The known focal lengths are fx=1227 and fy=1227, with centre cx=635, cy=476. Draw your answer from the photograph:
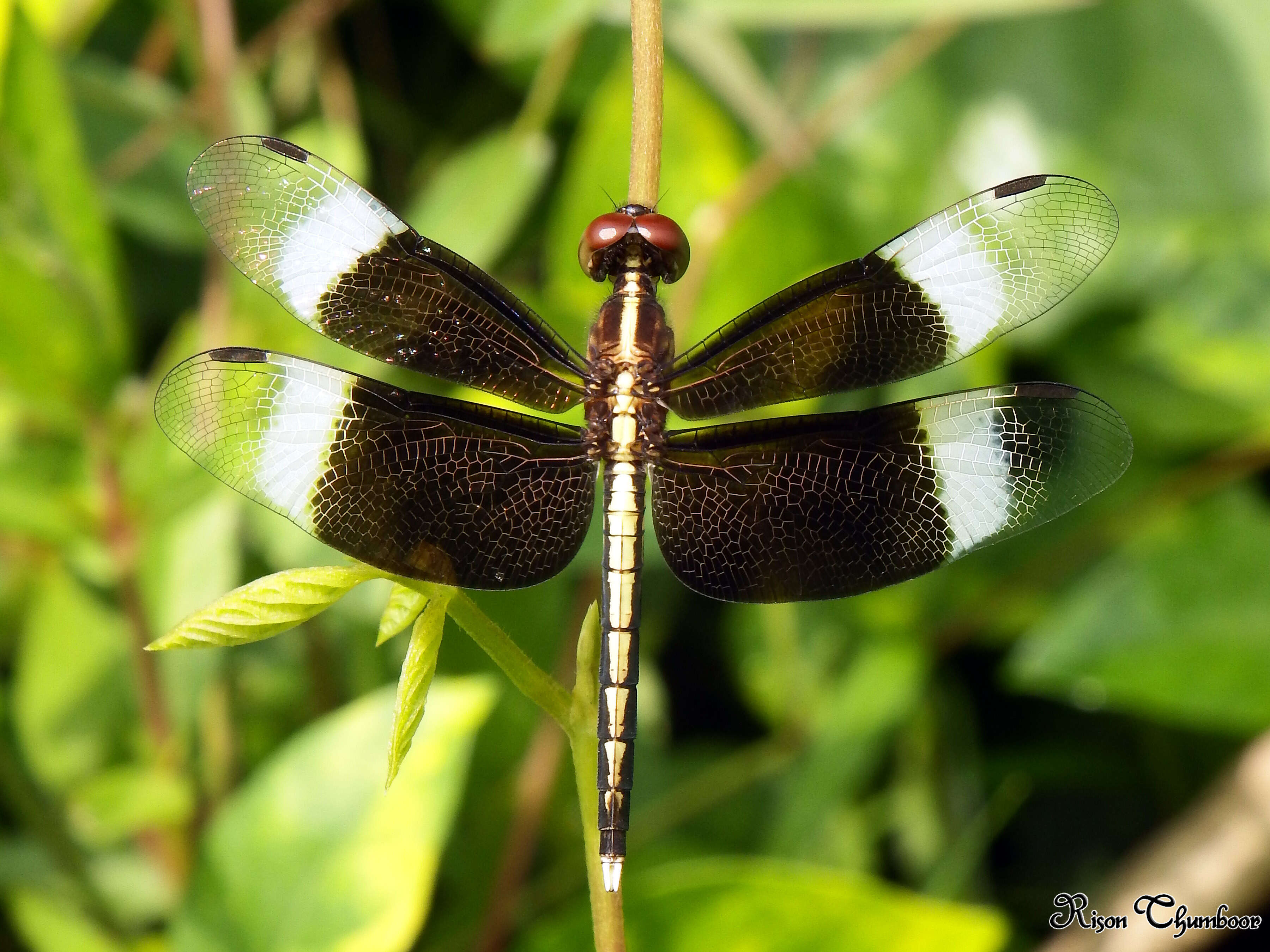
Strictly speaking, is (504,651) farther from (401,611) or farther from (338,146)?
(338,146)

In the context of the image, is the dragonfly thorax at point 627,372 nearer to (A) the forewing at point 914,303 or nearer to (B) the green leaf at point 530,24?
(A) the forewing at point 914,303

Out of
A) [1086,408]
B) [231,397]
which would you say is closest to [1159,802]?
[1086,408]

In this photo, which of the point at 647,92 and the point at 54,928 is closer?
the point at 647,92

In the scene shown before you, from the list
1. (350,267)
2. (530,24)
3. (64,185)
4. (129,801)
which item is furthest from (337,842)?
(530,24)

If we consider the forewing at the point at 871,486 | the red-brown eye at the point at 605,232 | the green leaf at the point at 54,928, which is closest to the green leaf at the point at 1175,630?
the forewing at the point at 871,486

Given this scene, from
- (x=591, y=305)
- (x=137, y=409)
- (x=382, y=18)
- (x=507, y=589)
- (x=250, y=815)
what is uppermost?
(x=382, y=18)

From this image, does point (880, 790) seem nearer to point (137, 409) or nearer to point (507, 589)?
point (507, 589)

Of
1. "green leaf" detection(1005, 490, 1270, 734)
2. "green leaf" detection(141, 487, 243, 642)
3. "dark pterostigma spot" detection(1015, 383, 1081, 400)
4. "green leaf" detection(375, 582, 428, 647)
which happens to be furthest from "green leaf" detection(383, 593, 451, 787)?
"green leaf" detection(1005, 490, 1270, 734)
